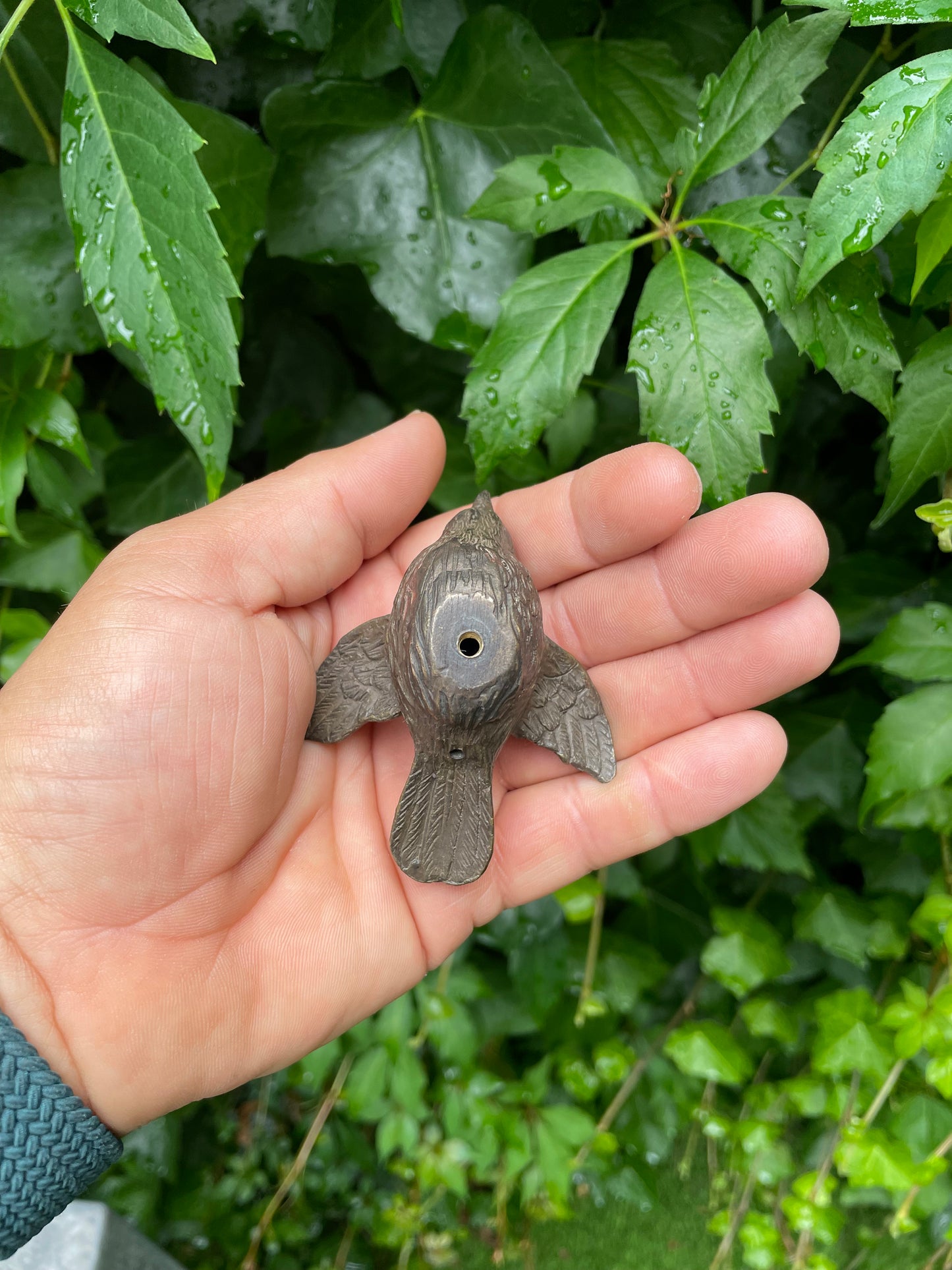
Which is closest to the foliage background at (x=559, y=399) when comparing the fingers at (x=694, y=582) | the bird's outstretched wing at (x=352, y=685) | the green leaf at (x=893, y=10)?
the green leaf at (x=893, y=10)

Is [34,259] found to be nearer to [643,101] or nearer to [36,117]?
[36,117]

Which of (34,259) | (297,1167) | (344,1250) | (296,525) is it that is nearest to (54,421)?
(34,259)

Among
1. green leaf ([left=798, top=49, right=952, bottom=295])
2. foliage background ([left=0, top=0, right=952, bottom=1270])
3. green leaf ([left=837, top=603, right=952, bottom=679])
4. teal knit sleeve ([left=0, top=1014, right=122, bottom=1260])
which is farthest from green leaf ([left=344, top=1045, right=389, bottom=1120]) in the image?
green leaf ([left=798, top=49, right=952, bottom=295])

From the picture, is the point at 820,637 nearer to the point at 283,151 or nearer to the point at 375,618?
the point at 375,618

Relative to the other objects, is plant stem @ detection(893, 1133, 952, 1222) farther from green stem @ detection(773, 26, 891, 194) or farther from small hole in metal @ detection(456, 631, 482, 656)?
green stem @ detection(773, 26, 891, 194)

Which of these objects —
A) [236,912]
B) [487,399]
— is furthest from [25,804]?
[487,399]

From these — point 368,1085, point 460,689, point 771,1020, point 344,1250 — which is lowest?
point 344,1250
